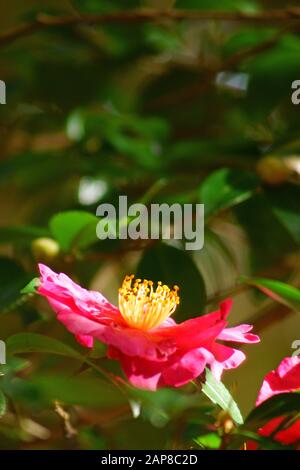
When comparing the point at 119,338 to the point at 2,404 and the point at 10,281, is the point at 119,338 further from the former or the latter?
the point at 10,281

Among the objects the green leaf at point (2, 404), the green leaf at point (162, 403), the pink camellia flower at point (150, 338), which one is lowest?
the green leaf at point (162, 403)

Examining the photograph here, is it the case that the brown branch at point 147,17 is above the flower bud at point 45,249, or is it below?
above

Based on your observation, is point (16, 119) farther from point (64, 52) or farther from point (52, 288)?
point (52, 288)

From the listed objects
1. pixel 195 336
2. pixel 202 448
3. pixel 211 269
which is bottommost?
pixel 211 269

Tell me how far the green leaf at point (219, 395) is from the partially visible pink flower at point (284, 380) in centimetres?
6

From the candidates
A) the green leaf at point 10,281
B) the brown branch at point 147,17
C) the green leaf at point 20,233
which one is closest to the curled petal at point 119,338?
the green leaf at point 10,281

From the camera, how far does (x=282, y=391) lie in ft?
2.43

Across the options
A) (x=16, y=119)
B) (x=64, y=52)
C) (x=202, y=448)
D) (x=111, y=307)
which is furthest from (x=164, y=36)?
(x=202, y=448)

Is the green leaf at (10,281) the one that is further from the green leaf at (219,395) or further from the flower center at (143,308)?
the green leaf at (219,395)

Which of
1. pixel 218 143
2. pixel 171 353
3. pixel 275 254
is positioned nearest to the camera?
pixel 171 353

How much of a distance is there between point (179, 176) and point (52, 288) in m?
0.59

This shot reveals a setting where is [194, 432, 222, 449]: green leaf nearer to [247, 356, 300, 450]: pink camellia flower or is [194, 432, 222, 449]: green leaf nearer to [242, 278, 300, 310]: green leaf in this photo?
[247, 356, 300, 450]: pink camellia flower

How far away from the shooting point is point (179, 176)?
49.1 inches

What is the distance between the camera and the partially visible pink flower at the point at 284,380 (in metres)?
0.74
